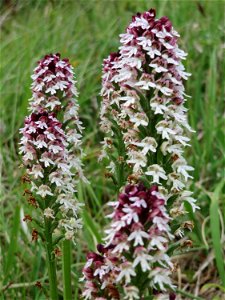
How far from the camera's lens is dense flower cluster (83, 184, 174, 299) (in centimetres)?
247

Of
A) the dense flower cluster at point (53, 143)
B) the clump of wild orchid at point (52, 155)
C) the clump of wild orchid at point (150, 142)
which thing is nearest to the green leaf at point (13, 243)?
the clump of wild orchid at point (52, 155)

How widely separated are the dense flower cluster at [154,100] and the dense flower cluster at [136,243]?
1.43 ft

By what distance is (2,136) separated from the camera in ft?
20.8

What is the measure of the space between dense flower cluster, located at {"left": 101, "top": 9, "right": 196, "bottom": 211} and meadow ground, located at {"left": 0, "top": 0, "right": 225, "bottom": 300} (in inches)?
44.9

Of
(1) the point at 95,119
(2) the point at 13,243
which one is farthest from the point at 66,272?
(1) the point at 95,119

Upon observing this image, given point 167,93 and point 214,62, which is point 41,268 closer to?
point 167,93

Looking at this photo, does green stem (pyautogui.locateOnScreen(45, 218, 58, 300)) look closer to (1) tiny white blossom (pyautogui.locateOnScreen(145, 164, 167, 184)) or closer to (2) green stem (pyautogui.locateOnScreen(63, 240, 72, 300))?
(2) green stem (pyautogui.locateOnScreen(63, 240, 72, 300))

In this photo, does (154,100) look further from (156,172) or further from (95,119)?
(95,119)

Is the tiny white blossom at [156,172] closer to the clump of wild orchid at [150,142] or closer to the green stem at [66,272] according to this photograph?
the clump of wild orchid at [150,142]

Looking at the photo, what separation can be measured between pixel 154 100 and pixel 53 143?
22.9 inches

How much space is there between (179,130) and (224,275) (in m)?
1.37

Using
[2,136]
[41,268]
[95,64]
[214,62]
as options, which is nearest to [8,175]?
[2,136]

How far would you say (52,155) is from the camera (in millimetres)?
3342

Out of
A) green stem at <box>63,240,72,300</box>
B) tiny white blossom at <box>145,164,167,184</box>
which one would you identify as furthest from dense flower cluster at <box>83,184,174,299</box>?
green stem at <box>63,240,72,300</box>
